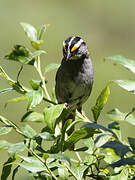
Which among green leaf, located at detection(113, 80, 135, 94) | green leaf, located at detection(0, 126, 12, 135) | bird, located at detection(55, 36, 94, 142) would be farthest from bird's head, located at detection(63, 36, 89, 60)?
green leaf, located at detection(113, 80, 135, 94)

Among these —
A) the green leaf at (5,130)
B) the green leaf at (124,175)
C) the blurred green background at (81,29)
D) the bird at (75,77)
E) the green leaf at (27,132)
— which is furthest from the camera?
the blurred green background at (81,29)

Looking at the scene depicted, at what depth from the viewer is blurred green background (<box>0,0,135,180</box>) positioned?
8.47m

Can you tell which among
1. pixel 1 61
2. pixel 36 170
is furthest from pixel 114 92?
pixel 36 170

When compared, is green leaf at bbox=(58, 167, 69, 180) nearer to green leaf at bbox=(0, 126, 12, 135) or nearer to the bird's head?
green leaf at bbox=(0, 126, 12, 135)

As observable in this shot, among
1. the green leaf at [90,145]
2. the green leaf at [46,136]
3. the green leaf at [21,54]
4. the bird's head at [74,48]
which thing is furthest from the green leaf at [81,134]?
the bird's head at [74,48]

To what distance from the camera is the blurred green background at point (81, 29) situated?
847 cm

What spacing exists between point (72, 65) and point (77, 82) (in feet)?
0.47

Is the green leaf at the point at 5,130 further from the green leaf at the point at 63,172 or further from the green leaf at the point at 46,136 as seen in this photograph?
the green leaf at the point at 63,172

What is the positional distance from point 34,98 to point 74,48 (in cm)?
111

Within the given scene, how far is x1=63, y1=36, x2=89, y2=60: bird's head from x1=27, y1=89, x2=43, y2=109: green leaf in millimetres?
887

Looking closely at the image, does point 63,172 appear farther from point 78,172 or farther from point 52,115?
point 52,115

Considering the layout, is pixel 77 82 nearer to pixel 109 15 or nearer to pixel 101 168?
pixel 101 168

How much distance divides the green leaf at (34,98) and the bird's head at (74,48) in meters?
0.89

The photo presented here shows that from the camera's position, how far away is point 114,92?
7957 millimetres
